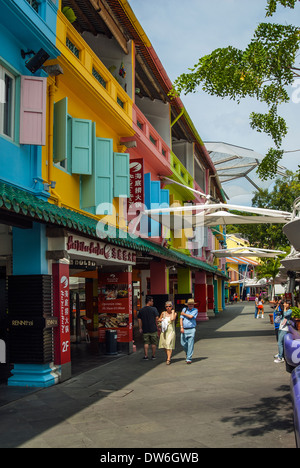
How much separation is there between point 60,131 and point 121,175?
3433 mm

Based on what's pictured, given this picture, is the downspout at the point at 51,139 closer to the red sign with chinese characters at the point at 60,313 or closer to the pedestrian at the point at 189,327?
the red sign with chinese characters at the point at 60,313

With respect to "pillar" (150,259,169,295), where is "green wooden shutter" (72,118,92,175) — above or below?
above

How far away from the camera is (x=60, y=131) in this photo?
34.7ft

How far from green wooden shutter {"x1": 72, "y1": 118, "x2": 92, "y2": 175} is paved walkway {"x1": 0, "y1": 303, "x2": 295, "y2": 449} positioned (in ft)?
16.4

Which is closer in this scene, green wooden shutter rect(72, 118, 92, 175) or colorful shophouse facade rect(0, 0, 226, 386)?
colorful shophouse facade rect(0, 0, 226, 386)

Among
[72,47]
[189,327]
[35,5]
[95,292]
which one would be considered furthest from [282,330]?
[95,292]

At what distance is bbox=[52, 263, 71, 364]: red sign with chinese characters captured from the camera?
9.88 m

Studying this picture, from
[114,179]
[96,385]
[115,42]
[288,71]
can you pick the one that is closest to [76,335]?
[114,179]

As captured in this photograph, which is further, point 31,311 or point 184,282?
point 184,282

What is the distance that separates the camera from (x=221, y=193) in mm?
43500

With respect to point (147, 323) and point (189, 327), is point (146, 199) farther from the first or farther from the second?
point (189, 327)

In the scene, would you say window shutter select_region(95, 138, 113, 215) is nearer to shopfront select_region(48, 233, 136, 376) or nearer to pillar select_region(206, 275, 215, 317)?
shopfront select_region(48, 233, 136, 376)

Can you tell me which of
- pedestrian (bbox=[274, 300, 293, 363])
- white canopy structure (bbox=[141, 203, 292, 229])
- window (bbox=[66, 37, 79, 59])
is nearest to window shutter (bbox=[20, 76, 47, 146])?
window (bbox=[66, 37, 79, 59])
